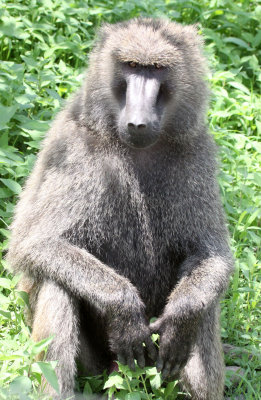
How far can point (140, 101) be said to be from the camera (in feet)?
12.1

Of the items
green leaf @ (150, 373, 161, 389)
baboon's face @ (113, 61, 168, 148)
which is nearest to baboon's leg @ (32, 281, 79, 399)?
green leaf @ (150, 373, 161, 389)

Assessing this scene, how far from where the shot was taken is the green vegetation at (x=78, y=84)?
13.0 feet

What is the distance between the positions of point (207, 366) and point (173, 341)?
0.29m

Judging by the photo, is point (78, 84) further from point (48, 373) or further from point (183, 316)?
point (48, 373)

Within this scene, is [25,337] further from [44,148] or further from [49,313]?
[44,148]

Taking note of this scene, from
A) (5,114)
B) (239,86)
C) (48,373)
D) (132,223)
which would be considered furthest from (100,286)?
(239,86)

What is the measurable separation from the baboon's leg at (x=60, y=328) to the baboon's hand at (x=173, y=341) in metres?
0.39

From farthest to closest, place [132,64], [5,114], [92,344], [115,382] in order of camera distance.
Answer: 1. [5,114]
2. [92,344]
3. [132,64]
4. [115,382]

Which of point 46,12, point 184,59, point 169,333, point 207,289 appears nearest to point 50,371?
point 169,333

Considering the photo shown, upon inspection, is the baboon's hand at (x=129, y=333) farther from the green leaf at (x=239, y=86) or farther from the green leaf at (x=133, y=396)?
the green leaf at (x=239, y=86)

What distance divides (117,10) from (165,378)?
3.32 m

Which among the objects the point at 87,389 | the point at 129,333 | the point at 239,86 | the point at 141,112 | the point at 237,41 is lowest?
the point at 87,389

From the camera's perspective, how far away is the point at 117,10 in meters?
6.21

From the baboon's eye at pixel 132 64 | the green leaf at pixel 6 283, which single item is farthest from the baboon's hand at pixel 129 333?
the baboon's eye at pixel 132 64
